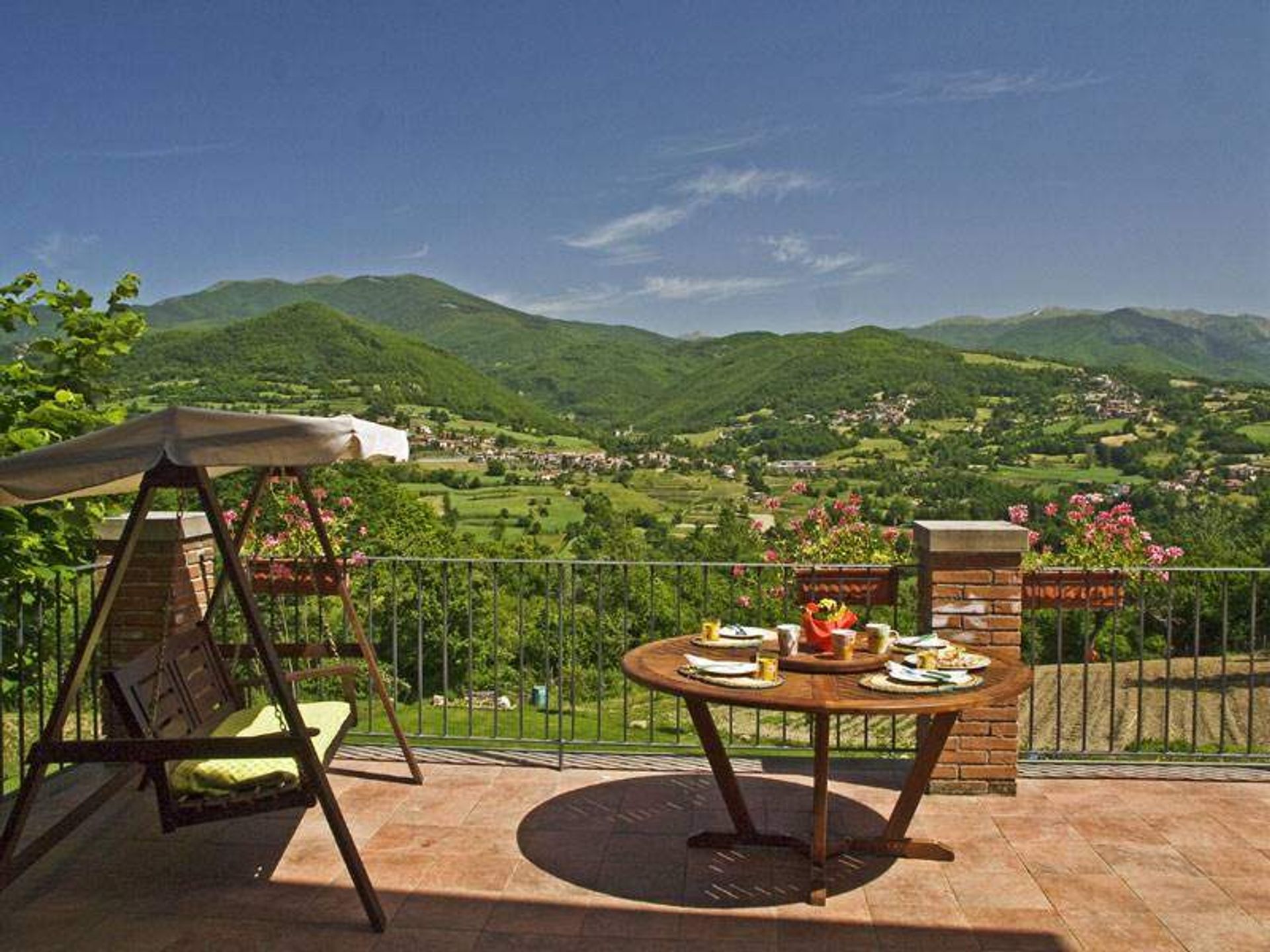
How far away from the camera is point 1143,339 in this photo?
107938 millimetres

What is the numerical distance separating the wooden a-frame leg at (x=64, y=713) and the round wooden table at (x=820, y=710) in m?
1.71

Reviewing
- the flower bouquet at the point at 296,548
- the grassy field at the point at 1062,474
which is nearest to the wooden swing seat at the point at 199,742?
the flower bouquet at the point at 296,548

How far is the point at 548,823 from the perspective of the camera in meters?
4.09

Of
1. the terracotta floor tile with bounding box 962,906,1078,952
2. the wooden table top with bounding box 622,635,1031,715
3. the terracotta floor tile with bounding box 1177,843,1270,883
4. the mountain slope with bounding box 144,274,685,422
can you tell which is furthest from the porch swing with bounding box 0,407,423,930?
the mountain slope with bounding box 144,274,685,422

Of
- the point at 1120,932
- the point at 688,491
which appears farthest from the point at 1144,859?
the point at 688,491

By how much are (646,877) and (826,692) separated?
989mm

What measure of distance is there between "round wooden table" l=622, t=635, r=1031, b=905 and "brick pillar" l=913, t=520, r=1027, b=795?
0.38 meters

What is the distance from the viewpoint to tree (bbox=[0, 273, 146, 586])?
4.65 meters

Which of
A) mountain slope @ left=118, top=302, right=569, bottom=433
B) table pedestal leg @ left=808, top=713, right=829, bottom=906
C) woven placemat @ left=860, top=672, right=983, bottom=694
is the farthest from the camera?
mountain slope @ left=118, top=302, right=569, bottom=433

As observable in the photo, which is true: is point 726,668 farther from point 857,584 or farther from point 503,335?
point 503,335

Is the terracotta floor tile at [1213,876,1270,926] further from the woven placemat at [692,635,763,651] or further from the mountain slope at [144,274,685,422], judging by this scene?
the mountain slope at [144,274,685,422]

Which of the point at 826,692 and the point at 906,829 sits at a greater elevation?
the point at 826,692

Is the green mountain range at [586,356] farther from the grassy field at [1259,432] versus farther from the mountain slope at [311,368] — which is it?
the grassy field at [1259,432]

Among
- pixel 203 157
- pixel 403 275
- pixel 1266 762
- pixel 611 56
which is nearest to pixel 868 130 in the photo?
pixel 611 56
